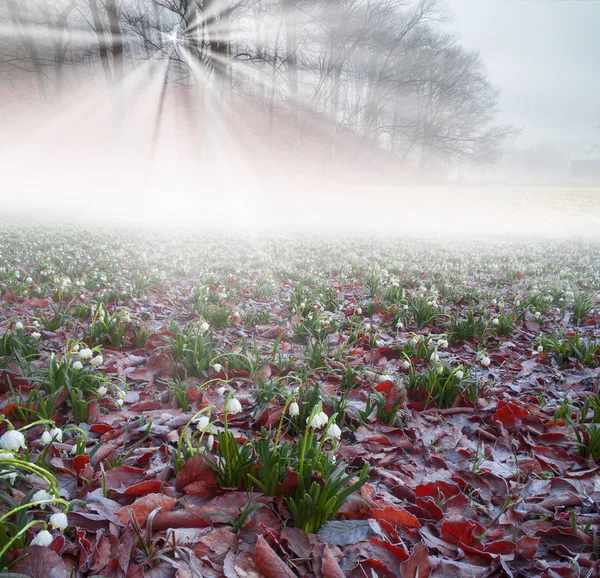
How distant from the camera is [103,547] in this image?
136cm

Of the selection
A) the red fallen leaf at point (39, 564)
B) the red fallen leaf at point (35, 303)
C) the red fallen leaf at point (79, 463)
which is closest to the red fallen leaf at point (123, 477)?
the red fallen leaf at point (79, 463)

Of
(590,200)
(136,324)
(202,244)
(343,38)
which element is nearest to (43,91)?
(343,38)

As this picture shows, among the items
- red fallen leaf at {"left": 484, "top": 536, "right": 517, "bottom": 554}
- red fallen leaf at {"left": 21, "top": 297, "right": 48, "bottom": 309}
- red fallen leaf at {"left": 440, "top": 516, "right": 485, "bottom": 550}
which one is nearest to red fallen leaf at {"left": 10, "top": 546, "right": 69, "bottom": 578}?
red fallen leaf at {"left": 440, "top": 516, "right": 485, "bottom": 550}

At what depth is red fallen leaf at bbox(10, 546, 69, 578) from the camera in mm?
1218

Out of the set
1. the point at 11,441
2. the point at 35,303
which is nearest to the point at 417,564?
the point at 11,441

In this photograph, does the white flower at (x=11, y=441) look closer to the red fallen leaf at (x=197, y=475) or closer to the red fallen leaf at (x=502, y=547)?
the red fallen leaf at (x=197, y=475)

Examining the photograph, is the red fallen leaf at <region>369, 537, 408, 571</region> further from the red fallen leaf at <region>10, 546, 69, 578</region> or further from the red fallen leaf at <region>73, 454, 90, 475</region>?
the red fallen leaf at <region>73, 454, 90, 475</region>

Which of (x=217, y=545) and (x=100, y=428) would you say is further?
(x=100, y=428)

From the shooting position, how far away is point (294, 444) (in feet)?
6.45

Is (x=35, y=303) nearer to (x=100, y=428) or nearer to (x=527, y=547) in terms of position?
(x=100, y=428)

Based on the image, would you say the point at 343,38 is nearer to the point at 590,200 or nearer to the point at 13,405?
the point at 590,200

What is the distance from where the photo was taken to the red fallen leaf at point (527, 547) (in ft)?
4.80

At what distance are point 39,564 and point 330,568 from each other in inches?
37.2

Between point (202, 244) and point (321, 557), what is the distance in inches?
362
